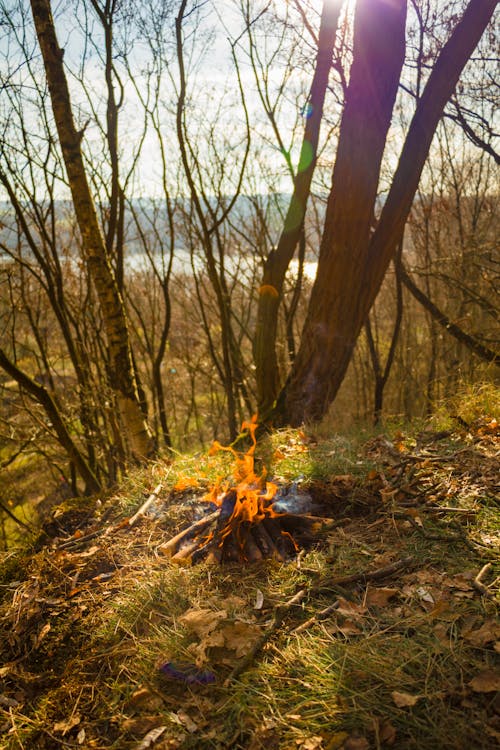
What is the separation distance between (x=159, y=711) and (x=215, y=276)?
251 inches

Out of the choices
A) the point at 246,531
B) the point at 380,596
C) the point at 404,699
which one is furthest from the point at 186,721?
the point at 246,531

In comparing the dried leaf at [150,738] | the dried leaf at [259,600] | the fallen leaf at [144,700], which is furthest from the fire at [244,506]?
the dried leaf at [150,738]

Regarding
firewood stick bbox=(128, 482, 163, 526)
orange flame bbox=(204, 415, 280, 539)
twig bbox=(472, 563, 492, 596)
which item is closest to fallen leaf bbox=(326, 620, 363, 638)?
twig bbox=(472, 563, 492, 596)

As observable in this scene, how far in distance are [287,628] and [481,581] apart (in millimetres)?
875

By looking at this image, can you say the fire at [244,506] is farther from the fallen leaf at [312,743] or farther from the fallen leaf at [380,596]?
the fallen leaf at [312,743]

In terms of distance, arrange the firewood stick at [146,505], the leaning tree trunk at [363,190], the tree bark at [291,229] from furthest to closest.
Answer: the tree bark at [291,229] < the leaning tree trunk at [363,190] < the firewood stick at [146,505]

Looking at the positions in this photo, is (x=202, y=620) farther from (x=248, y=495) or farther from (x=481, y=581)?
(x=481, y=581)

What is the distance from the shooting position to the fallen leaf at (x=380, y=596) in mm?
2074

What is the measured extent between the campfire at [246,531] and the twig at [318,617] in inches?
18.9

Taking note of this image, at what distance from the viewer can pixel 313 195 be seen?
1041 cm

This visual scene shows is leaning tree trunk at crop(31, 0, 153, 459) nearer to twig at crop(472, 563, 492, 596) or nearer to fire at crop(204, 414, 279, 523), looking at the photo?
fire at crop(204, 414, 279, 523)

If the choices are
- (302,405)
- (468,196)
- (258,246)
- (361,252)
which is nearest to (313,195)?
(258,246)

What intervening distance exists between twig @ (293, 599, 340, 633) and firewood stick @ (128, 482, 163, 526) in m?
1.45

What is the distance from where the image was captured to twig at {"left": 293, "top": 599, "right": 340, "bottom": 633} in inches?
80.0
